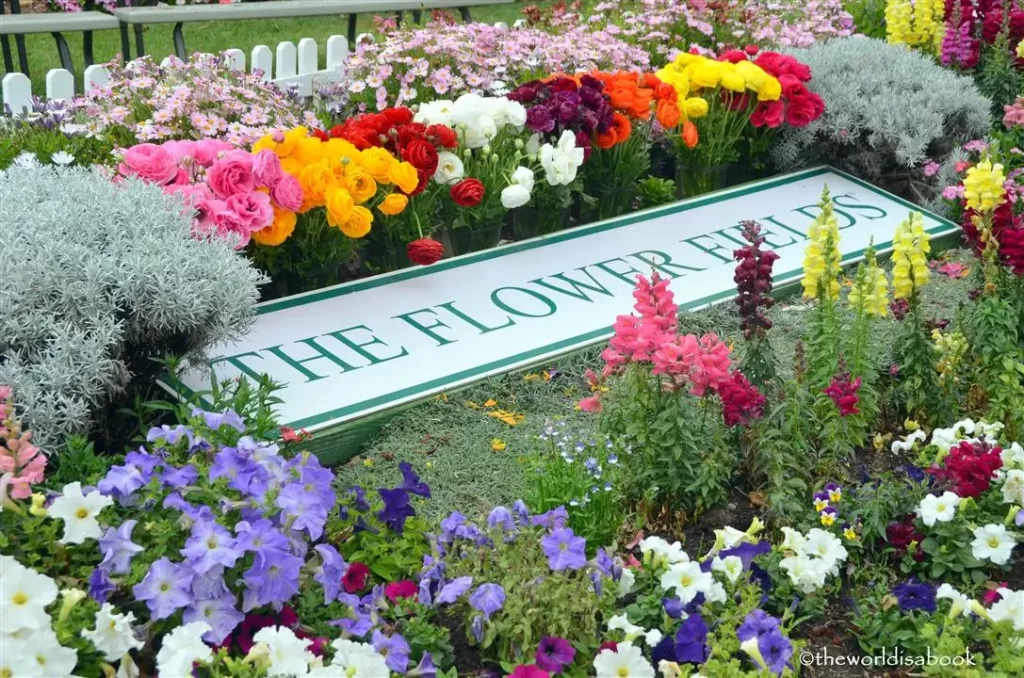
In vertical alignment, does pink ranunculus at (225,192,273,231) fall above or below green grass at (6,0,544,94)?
above

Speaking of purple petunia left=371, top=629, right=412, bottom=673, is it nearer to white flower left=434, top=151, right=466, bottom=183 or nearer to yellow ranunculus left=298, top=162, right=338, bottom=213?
yellow ranunculus left=298, top=162, right=338, bottom=213

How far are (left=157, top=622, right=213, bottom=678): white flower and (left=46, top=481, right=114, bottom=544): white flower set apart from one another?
0.30m

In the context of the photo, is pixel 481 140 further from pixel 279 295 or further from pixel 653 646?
pixel 653 646

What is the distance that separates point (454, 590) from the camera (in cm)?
256

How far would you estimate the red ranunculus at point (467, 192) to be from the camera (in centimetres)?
460

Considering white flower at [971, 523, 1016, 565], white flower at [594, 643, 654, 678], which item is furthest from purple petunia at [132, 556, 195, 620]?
white flower at [971, 523, 1016, 565]

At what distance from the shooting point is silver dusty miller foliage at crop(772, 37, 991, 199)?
590 cm

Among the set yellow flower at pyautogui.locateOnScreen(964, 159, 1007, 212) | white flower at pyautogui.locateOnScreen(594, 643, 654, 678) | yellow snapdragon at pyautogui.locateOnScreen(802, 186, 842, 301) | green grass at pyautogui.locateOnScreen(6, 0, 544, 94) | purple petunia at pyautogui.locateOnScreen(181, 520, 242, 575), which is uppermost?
yellow flower at pyautogui.locateOnScreen(964, 159, 1007, 212)

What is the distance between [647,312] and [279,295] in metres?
1.88

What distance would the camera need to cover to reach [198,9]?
7.90m

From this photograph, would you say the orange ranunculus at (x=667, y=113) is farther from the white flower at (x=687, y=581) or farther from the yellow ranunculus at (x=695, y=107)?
the white flower at (x=687, y=581)

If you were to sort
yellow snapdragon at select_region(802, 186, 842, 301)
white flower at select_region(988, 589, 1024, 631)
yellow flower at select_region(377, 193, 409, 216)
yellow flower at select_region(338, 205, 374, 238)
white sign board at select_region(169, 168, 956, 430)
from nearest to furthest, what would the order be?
1. white flower at select_region(988, 589, 1024, 631)
2. yellow snapdragon at select_region(802, 186, 842, 301)
3. white sign board at select_region(169, 168, 956, 430)
4. yellow flower at select_region(338, 205, 374, 238)
5. yellow flower at select_region(377, 193, 409, 216)

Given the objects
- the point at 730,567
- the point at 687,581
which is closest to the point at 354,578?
the point at 687,581

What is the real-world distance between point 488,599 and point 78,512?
881 millimetres
